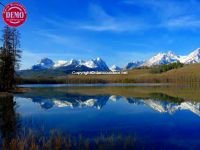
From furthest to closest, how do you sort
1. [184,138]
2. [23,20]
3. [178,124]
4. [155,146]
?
[178,124]
[184,138]
[155,146]
[23,20]

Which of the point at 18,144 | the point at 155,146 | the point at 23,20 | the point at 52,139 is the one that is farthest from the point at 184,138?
the point at 23,20

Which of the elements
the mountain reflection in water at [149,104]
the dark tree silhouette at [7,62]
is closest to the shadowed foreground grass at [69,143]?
the mountain reflection in water at [149,104]

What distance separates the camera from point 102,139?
2538cm

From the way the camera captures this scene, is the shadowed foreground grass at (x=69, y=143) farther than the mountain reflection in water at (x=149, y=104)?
No

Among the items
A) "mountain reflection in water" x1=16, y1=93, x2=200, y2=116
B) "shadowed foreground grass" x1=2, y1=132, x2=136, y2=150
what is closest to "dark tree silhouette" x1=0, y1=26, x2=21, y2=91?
"mountain reflection in water" x1=16, y1=93, x2=200, y2=116

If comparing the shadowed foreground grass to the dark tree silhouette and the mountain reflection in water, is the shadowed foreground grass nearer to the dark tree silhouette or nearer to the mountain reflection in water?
the mountain reflection in water

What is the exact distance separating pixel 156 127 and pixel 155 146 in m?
9.37

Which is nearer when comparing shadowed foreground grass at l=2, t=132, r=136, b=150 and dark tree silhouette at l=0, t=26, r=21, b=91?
shadowed foreground grass at l=2, t=132, r=136, b=150

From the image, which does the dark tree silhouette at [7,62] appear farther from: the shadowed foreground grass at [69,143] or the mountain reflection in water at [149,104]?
the shadowed foreground grass at [69,143]

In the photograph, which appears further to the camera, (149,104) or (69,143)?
(149,104)

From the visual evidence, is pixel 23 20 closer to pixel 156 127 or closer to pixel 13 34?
pixel 156 127

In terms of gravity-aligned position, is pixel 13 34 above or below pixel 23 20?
above

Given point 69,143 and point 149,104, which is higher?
point 69,143

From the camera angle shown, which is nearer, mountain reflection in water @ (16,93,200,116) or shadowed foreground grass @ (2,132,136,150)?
shadowed foreground grass @ (2,132,136,150)
